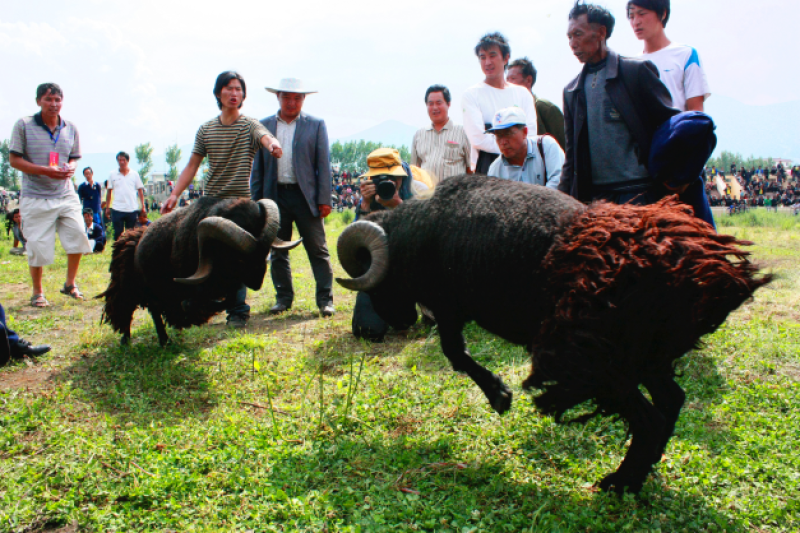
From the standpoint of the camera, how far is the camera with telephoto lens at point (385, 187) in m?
4.87

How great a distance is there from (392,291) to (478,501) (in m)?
1.57

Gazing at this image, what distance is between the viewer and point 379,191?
490 centimetres

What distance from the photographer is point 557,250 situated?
267 cm

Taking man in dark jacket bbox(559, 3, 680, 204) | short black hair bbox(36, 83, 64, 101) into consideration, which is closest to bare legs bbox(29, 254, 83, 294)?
short black hair bbox(36, 83, 64, 101)

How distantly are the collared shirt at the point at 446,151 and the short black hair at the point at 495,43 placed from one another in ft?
3.14

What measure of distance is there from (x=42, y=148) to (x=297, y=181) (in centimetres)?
331

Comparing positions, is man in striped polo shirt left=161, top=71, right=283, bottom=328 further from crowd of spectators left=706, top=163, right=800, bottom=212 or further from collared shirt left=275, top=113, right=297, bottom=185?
crowd of spectators left=706, top=163, right=800, bottom=212

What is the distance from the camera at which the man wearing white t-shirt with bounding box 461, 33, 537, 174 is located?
5613 mm

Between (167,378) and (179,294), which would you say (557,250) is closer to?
(167,378)

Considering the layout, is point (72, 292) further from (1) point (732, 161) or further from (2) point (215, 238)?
(1) point (732, 161)

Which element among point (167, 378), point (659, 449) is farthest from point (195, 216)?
point (659, 449)

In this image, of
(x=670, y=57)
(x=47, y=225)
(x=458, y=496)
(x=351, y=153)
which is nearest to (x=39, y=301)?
(x=47, y=225)

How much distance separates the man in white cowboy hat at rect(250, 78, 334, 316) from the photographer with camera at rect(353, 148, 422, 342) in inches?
49.3

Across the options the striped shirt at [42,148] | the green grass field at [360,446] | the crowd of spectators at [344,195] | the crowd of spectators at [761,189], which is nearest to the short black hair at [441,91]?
the green grass field at [360,446]
